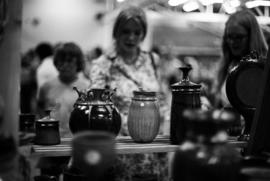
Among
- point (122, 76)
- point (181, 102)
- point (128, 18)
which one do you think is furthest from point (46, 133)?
point (128, 18)

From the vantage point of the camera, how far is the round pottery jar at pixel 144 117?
182 cm

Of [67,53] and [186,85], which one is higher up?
[67,53]

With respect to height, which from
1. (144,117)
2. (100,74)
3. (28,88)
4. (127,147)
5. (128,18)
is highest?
(128,18)

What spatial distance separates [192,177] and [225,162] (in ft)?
0.32

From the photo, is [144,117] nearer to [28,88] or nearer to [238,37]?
[238,37]

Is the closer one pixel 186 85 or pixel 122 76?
pixel 186 85

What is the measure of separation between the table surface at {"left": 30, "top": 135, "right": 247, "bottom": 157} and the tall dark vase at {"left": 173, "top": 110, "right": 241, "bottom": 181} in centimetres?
62

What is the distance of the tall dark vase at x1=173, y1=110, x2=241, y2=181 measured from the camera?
107cm

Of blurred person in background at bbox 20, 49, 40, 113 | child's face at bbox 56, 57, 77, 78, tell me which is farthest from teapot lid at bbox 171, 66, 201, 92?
blurred person in background at bbox 20, 49, 40, 113

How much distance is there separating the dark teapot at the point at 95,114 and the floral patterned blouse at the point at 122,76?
816 mm

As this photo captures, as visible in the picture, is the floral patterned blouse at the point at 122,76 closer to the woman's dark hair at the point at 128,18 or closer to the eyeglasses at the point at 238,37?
the woman's dark hair at the point at 128,18

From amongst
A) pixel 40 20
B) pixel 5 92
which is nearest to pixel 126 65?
pixel 5 92

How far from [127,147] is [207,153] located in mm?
690

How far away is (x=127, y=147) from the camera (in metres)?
1.73
